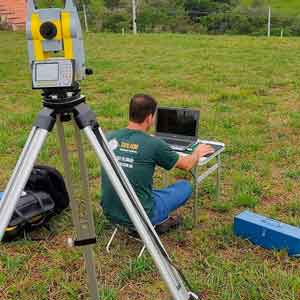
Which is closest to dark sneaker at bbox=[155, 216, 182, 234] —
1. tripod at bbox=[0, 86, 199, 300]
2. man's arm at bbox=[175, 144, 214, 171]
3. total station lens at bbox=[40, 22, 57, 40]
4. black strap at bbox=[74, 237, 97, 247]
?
man's arm at bbox=[175, 144, 214, 171]

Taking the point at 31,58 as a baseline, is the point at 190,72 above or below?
below

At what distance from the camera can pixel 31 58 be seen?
5.96 ft

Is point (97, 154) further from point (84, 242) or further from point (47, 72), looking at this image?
point (84, 242)

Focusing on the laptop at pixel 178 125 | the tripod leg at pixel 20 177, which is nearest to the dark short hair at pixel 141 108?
the laptop at pixel 178 125

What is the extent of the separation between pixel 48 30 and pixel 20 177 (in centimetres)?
56

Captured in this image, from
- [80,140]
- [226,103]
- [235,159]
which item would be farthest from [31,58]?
[226,103]

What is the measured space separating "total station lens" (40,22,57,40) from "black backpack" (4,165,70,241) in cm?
201

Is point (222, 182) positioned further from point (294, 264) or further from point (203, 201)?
point (294, 264)

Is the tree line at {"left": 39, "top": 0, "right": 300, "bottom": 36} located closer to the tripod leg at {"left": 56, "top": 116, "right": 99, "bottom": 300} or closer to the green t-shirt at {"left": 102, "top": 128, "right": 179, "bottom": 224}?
the green t-shirt at {"left": 102, "top": 128, "right": 179, "bottom": 224}

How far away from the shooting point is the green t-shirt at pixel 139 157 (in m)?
3.20

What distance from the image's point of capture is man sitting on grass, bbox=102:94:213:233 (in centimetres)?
320

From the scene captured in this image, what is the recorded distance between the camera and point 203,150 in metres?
3.53

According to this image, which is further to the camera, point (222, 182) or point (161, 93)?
point (161, 93)

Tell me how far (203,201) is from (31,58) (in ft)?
9.24
